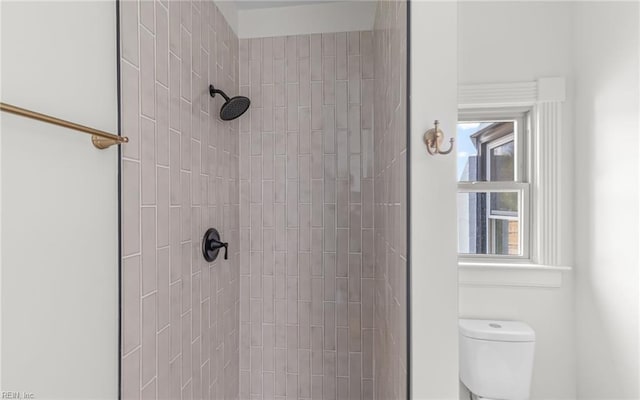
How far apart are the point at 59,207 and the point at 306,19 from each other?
1526 mm

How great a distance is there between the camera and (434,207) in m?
0.70

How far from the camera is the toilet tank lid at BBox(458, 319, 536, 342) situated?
150cm

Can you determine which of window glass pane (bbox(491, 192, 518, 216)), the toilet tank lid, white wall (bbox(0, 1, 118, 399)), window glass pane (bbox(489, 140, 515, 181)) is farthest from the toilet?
white wall (bbox(0, 1, 118, 399))

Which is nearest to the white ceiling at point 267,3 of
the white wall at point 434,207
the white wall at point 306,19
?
the white wall at point 306,19

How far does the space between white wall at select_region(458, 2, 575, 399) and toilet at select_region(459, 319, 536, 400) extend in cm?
17

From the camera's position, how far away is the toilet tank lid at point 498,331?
1497 mm

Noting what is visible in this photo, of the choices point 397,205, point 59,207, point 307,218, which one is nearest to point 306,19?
point 307,218

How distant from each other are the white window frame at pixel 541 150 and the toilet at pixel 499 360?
1.10ft

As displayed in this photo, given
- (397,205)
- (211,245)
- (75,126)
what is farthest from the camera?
(211,245)

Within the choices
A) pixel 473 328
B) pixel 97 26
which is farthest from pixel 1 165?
pixel 473 328

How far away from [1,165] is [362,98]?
4.76 feet

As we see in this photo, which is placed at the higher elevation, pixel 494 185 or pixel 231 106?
pixel 231 106

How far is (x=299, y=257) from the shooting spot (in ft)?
5.70

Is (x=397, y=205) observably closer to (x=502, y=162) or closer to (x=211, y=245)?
(x=211, y=245)
